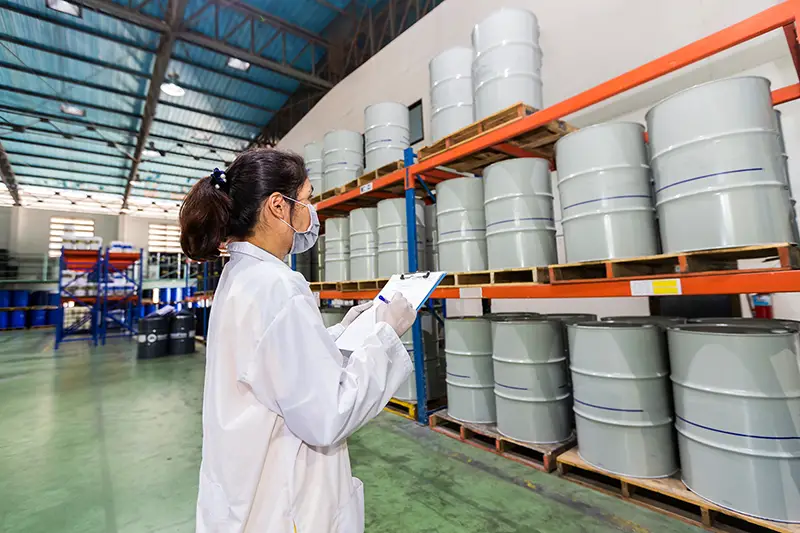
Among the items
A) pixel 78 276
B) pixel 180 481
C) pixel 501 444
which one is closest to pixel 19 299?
pixel 78 276

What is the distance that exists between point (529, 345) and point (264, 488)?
2.47 metres

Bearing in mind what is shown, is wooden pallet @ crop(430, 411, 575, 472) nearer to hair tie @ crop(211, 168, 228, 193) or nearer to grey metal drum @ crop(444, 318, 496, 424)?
grey metal drum @ crop(444, 318, 496, 424)

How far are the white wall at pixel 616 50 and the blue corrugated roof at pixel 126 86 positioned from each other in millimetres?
3606

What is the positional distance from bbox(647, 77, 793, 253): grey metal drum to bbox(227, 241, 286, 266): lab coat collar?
2.37 m

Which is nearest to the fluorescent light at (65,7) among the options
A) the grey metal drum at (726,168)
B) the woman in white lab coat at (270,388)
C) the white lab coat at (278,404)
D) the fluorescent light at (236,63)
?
the fluorescent light at (236,63)

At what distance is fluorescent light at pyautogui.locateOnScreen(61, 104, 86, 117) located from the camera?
11398mm

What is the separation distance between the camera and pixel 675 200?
2.29 m

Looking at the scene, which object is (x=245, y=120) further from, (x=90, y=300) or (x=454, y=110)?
(x=454, y=110)

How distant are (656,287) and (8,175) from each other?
77.3 feet

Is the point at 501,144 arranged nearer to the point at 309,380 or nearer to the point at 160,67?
the point at 309,380

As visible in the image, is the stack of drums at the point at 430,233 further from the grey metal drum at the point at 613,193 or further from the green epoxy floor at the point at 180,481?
the grey metal drum at the point at 613,193

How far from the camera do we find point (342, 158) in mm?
5418

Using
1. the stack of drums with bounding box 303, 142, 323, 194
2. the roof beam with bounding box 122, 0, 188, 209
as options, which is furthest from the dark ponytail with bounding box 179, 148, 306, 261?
the roof beam with bounding box 122, 0, 188, 209

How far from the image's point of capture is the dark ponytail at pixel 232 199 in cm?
121
